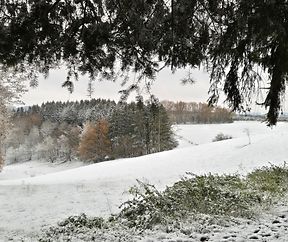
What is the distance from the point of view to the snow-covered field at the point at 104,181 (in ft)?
31.5

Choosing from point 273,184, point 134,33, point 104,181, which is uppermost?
point 134,33

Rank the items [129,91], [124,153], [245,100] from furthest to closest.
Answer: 1. [124,153]
2. [245,100]
3. [129,91]

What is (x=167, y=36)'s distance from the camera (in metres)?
3.46

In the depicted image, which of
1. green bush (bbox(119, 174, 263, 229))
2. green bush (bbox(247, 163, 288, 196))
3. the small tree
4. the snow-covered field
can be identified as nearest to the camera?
green bush (bbox(119, 174, 263, 229))

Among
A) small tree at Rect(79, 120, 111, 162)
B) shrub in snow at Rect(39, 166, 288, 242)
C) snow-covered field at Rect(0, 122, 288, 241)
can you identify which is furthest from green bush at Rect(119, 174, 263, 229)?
small tree at Rect(79, 120, 111, 162)

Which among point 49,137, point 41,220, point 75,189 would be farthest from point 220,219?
point 49,137

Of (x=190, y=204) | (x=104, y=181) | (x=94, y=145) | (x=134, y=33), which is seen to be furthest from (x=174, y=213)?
(x=94, y=145)

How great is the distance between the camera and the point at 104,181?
17.8m

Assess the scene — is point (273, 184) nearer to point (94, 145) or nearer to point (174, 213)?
point (174, 213)

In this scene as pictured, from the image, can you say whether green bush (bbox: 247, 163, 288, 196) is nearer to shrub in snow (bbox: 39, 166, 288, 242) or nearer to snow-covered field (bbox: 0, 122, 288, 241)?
shrub in snow (bbox: 39, 166, 288, 242)

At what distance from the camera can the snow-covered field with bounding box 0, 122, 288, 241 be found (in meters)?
9.61

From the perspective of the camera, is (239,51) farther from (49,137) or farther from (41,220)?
(49,137)

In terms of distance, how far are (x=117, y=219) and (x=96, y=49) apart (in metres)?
3.39

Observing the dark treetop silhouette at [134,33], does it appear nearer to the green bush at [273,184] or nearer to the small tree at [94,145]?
the green bush at [273,184]
